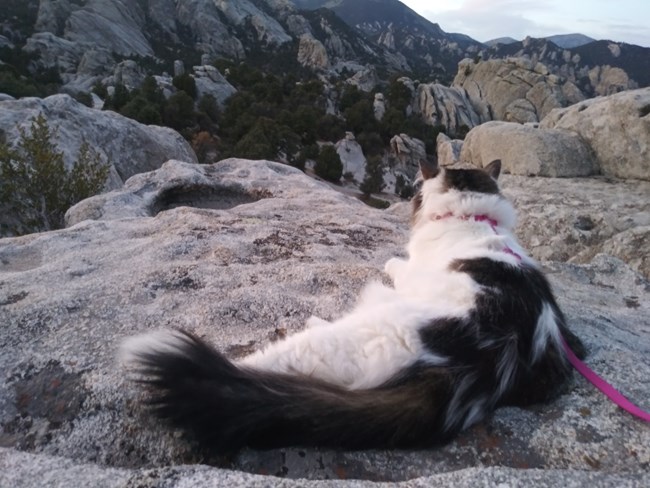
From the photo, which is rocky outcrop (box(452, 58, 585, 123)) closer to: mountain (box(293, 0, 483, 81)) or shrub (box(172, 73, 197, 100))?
shrub (box(172, 73, 197, 100))

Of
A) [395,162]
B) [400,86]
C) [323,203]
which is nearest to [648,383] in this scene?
[323,203]

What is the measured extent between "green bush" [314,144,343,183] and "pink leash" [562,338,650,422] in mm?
20258

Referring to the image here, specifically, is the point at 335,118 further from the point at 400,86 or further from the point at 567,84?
the point at 567,84

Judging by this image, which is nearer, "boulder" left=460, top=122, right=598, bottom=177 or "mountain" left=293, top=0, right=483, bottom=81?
"boulder" left=460, top=122, right=598, bottom=177

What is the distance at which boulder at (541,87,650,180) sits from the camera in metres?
6.60

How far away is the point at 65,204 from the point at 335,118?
23.5 metres

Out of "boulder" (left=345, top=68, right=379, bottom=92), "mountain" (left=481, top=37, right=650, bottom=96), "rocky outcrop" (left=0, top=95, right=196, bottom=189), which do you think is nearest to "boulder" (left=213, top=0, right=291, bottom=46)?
"boulder" (left=345, top=68, right=379, bottom=92)

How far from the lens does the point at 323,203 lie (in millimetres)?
5871

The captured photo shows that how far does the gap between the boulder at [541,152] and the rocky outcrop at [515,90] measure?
29583 mm

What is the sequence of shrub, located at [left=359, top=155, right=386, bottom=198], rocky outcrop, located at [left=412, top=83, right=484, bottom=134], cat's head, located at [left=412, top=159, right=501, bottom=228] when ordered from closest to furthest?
cat's head, located at [left=412, top=159, right=501, bottom=228], shrub, located at [left=359, top=155, right=386, bottom=198], rocky outcrop, located at [left=412, top=83, right=484, bottom=134]

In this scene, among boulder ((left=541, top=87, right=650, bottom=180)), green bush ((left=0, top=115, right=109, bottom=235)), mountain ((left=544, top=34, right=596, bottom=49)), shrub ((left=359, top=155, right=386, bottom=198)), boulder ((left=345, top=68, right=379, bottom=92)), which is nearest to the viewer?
boulder ((left=541, top=87, right=650, bottom=180))

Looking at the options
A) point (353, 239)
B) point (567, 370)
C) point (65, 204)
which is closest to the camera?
point (567, 370)

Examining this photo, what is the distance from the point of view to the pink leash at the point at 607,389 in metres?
1.59

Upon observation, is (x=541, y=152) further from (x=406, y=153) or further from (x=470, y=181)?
(x=406, y=153)
